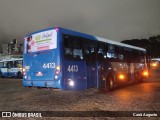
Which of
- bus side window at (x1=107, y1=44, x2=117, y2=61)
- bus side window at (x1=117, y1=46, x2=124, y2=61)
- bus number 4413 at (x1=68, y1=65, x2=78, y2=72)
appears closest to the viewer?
bus number 4413 at (x1=68, y1=65, x2=78, y2=72)

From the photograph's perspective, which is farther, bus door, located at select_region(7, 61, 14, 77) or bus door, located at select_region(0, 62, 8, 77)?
bus door, located at select_region(0, 62, 8, 77)

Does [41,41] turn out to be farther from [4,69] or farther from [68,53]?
[4,69]

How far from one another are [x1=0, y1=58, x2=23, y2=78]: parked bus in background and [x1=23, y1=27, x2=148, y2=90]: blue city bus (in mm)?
18053

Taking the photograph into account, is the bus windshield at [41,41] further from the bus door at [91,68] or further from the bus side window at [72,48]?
the bus door at [91,68]

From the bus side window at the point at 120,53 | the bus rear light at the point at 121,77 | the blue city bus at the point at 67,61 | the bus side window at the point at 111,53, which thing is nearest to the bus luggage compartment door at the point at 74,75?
the blue city bus at the point at 67,61

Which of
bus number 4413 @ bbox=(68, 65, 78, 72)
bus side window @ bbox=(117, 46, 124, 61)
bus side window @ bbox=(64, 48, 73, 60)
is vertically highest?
bus side window @ bbox=(117, 46, 124, 61)

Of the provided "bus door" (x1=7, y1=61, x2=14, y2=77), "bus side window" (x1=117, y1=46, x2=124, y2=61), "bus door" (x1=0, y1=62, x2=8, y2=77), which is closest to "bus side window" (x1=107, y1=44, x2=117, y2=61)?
"bus side window" (x1=117, y1=46, x2=124, y2=61)

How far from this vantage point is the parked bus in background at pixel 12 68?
28547 mm

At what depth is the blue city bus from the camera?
30.6 ft

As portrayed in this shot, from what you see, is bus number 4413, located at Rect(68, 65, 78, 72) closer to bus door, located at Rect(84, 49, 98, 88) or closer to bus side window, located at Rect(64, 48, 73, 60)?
bus side window, located at Rect(64, 48, 73, 60)

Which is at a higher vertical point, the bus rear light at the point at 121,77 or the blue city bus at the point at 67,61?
the blue city bus at the point at 67,61

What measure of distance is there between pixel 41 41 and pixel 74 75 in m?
2.44

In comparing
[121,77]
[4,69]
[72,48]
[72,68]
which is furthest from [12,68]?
[72,68]

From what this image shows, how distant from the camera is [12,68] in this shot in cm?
2967
